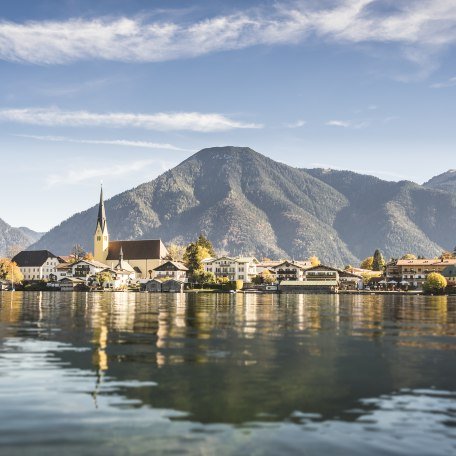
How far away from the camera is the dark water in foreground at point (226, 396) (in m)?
15.0

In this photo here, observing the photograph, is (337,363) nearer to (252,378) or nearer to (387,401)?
(252,378)

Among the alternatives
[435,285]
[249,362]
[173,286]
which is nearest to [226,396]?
[249,362]

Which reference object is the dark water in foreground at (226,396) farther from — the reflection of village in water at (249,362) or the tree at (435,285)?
the tree at (435,285)

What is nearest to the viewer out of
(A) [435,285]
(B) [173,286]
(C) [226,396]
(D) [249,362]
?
(C) [226,396]

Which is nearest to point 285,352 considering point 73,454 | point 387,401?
point 387,401

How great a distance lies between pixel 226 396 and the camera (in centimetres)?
2006

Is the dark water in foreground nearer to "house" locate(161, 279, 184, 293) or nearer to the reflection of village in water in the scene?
the reflection of village in water

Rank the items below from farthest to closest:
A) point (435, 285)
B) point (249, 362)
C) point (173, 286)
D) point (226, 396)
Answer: point (173, 286), point (435, 285), point (249, 362), point (226, 396)

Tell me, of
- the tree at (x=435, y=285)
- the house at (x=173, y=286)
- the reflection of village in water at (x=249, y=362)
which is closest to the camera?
the reflection of village in water at (x=249, y=362)

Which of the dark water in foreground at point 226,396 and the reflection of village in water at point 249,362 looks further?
the reflection of village in water at point 249,362

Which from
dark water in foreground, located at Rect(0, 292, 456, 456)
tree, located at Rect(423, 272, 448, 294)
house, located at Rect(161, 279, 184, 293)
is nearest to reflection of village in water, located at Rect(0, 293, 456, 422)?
dark water in foreground, located at Rect(0, 292, 456, 456)

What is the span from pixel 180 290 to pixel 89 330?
153 meters

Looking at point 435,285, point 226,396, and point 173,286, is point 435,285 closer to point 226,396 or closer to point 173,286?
point 173,286

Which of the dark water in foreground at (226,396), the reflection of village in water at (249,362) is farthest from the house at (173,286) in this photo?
the dark water in foreground at (226,396)
